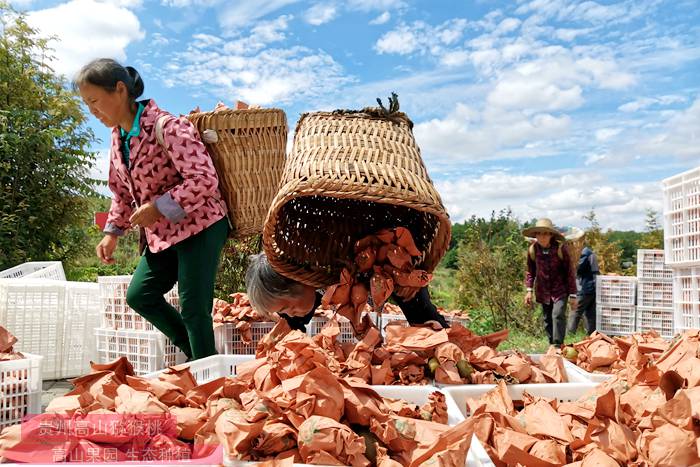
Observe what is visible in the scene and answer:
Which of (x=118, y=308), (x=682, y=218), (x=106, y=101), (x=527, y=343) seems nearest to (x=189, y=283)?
(x=106, y=101)

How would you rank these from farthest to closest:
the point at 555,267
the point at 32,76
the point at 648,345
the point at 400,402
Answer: the point at 32,76, the point at 555,267, the point at 648,345, the point at 400,402

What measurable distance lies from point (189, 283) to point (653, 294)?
5540 mm

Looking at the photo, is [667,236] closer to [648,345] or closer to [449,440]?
[648,345]

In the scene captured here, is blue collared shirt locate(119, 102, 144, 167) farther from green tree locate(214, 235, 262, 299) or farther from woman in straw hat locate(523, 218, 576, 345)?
woman in straw hat locate(523, 218, 576, 345)

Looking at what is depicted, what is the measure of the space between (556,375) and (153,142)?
172 cm

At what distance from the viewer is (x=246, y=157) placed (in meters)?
2.37

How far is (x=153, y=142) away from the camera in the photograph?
7.22 feet

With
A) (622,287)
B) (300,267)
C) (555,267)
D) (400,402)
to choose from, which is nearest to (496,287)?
(622,287)

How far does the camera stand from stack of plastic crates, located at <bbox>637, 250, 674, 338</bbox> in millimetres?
5953

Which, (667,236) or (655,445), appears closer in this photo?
(655,445)

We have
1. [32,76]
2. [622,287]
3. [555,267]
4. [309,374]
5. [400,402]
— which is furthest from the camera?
[32,76]

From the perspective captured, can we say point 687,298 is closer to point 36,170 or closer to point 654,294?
point 654,294

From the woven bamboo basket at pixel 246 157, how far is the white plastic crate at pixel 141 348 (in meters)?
0.95

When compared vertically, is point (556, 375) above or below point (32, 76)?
below
